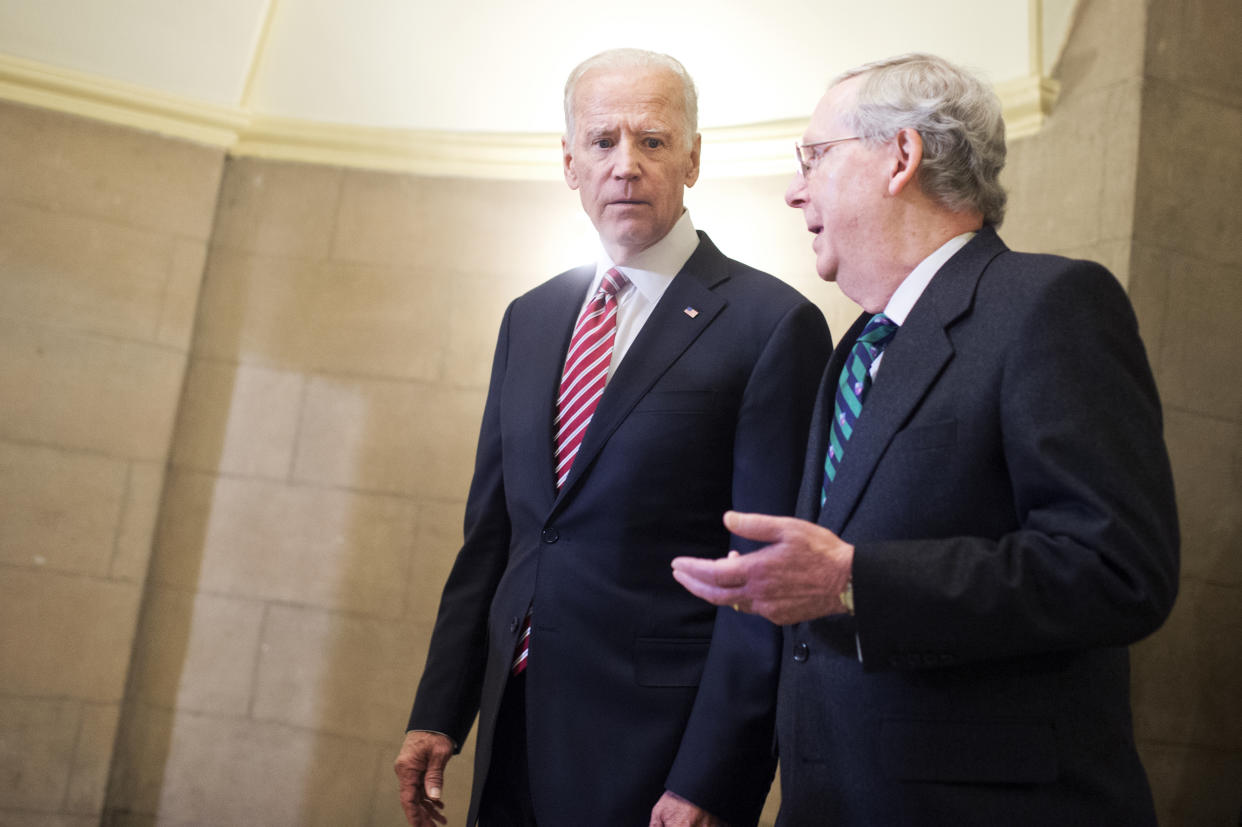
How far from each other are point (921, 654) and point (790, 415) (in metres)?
0.68

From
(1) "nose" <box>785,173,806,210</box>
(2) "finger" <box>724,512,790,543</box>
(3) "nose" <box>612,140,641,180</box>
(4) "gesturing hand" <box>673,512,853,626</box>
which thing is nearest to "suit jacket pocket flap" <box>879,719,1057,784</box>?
(4) "gesturing hand" <box>673,512,853,626</box>

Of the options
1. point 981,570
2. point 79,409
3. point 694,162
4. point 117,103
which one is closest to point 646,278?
point 694,162

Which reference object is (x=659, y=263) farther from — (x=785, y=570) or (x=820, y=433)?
(x=785, y=570)

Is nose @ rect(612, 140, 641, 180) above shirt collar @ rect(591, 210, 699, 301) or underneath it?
above

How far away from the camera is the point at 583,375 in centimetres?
203

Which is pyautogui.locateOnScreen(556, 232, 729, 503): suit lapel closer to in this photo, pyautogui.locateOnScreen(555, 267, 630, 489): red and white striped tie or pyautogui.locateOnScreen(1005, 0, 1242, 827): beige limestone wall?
pyautogui.locateOnScreen(555, 267, 630, 489): red and white striped tie

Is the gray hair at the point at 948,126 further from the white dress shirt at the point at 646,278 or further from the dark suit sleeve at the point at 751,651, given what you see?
the white dress shirt at the point at 646,278

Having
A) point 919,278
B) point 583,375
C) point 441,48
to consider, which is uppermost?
point 441,48

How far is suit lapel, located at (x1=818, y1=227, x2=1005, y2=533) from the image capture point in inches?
55.8

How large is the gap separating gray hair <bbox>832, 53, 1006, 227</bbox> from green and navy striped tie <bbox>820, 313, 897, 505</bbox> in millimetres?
Answer: 213

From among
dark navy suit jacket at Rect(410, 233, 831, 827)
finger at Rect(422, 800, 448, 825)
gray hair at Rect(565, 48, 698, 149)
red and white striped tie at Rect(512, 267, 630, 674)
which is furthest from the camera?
gray hair at Rect(565, 48, 698, 149)

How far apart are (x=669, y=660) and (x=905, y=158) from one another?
2.88ft

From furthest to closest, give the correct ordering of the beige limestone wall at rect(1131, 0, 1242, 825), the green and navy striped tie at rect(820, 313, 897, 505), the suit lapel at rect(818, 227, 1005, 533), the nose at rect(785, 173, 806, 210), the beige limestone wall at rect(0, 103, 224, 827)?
the beige limestone wall at rect(0, 103, 224, 827) → the beige limestone wall at rect(1131, 0, 1242, 825) → the nose at rect(785, 173, 806, 210) → the green and navy striped tie at rect(820, 313, 897, 505) → the suit lapel at rect(818, 227, 1005, 533)

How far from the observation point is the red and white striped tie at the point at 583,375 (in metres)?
1.96
